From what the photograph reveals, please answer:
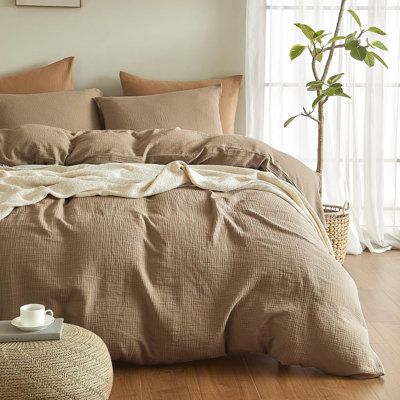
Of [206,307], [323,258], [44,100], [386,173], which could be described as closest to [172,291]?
[206,307]

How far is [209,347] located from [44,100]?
2.38 m

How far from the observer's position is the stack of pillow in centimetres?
476

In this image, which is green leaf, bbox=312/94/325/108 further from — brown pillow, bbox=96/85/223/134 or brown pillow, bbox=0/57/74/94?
brown pillow, bbox=0/57/74/94

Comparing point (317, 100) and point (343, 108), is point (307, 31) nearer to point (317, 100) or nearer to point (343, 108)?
point (317, 100)

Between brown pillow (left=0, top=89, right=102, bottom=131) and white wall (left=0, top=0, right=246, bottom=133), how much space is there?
0.43 metres

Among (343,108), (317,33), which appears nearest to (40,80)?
(317,33)

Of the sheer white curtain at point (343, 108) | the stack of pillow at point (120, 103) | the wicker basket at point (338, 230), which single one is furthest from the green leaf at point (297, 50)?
the wicker basket at point (338, 230)

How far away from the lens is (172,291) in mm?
2902

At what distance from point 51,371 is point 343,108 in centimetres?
328

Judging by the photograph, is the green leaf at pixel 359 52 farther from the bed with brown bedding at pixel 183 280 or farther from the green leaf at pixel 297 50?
the bed with brown bedding at pixel 183 280

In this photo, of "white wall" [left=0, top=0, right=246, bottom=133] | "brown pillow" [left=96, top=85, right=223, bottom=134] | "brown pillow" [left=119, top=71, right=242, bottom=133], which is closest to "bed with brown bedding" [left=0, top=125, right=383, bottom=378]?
"brown pillow" [left=96, top=85, right=223, bottom=134]

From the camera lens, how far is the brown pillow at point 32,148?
4.02m

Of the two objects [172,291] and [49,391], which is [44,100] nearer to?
[172,291]

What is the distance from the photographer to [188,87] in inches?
203
